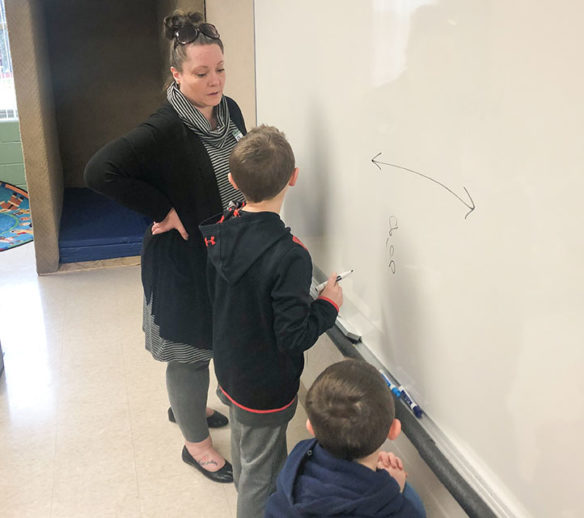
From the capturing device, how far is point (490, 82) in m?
0.84

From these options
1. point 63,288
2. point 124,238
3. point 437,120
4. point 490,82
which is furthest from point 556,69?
point 124,238

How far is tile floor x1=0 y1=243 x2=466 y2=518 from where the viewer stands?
1800mm

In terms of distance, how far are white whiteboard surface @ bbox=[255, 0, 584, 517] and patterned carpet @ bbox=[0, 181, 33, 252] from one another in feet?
11.1

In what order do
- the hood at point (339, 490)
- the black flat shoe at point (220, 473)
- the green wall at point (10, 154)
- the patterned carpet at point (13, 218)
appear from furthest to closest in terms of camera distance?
the green wall at point (10, 154)
the patterned carpet at point (13, 218)
the black flat shoe at point (220, 473)
the hood at point (339, 490)

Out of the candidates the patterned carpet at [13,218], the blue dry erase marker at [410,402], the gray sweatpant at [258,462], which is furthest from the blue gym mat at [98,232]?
the blue dry erase marker at [410,402]

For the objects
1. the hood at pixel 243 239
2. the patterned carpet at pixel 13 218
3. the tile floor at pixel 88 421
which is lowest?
the patterned carpet at pixel 13 218

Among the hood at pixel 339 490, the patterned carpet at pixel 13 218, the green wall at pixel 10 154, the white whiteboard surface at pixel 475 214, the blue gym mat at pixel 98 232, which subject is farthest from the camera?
the green wall at pixel 10 154

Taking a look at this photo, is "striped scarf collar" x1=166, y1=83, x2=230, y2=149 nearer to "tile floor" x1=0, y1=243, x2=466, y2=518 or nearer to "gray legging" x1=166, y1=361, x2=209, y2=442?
"gray legging" x1=166, y1=361, x2=209, y2=442

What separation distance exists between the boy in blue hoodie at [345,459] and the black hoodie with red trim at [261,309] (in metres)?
0.27

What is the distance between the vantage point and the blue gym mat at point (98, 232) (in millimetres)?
3701

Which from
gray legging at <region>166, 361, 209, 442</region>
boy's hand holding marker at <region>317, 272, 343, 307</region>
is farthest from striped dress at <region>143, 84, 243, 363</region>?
boy's hand holding marker at <region>317, 272, 343, 307</region>

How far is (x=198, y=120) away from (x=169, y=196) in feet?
0.72

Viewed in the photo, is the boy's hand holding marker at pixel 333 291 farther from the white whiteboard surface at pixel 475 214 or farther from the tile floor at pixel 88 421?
the tile floor at pixel 88 421

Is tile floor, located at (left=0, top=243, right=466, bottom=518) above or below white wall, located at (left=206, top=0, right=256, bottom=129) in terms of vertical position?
below
